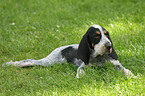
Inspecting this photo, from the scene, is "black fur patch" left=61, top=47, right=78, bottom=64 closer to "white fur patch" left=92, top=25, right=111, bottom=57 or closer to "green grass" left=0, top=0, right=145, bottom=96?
"green grass" left=0, top=0, right=145, bottom=96

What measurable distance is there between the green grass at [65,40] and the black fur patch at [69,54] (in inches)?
6.6

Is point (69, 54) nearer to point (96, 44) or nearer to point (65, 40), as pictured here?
point (96, 44)

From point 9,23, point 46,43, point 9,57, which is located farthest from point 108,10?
point 9,57

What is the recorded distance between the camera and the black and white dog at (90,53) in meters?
4.05

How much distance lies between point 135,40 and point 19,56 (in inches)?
114

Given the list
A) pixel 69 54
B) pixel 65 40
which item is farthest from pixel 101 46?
pixel 65 40

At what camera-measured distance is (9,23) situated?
25.4 ft

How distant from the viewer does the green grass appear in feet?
13.0

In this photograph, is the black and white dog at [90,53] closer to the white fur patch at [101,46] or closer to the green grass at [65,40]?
the white fur patch at [101,46]

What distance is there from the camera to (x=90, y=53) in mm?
4332

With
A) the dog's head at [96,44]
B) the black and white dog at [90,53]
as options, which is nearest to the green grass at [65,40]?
the black and white dog at [90,53]

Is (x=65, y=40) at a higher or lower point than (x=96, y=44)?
lower

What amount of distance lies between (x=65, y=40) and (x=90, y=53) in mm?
2127

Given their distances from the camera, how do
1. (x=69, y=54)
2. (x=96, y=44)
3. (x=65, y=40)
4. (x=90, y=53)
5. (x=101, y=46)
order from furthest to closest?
(x=65, y=40), (x=69, y=54), (x=90, y=53), (x=96, y=44), (x=101, y=46)
